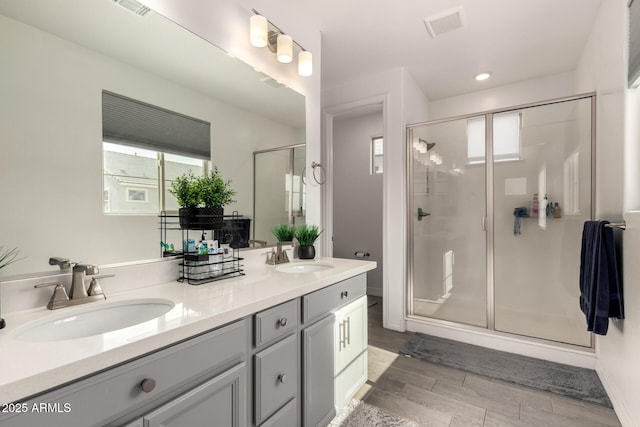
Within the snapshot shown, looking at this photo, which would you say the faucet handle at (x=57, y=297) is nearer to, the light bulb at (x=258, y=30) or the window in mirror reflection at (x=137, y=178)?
the window in mirror reflection at (x=137, y=178)

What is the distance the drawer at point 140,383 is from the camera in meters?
0.64

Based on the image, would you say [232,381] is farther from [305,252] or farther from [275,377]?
[305,252]

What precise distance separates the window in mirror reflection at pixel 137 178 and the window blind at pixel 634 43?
86.9 inches

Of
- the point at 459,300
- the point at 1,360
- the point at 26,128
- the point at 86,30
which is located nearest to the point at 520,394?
the point at 459,300

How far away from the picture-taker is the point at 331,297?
160 cm

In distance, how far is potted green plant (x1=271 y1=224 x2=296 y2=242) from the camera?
2.04 m

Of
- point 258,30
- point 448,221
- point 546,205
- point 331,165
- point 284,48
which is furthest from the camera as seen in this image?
point 331,165

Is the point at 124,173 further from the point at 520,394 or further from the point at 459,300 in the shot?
the point at 459,300

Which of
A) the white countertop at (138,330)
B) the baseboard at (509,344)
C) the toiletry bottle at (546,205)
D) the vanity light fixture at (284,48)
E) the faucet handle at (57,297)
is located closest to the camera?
the white countertop at (138,330)

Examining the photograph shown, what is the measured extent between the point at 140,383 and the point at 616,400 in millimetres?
2484

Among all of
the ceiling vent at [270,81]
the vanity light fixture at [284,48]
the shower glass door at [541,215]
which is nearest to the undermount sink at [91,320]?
the ceiling vent at [270,81]

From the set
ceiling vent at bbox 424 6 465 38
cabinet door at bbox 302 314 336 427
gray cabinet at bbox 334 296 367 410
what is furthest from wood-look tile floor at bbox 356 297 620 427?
ceiling vent at bbox 424 6 465 38

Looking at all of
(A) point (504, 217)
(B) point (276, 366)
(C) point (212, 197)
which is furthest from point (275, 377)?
(A) point (504, 217)

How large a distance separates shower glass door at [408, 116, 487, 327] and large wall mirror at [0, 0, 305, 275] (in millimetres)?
2301
